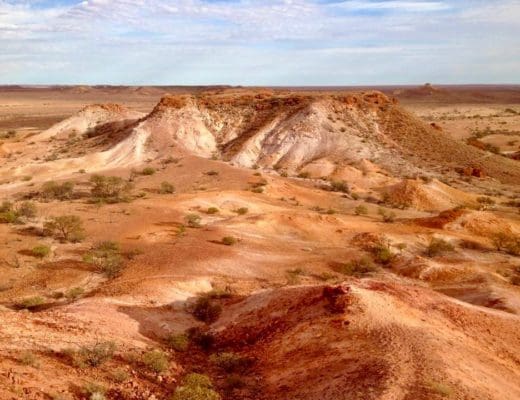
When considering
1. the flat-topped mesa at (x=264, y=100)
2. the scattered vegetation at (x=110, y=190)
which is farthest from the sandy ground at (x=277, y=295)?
the flat-topped mesa at (x=264, y=100)

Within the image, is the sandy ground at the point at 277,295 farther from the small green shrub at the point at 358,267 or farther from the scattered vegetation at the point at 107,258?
the scattered vegetation at the point at 107,258

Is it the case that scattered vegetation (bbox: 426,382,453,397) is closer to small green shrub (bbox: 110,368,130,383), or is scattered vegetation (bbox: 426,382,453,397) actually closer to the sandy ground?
the sandy ground

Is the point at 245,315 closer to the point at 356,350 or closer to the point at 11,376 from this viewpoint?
the point at 356,350

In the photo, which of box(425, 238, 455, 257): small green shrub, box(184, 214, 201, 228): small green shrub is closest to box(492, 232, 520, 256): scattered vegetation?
box(425, 238, 455, 257): small green shrub

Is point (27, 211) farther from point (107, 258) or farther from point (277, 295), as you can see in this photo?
point (277, 295)

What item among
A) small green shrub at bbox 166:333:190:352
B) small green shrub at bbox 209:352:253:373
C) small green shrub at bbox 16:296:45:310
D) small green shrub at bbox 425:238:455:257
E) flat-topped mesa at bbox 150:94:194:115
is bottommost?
small green shrub at bbox 425:238:455:257
